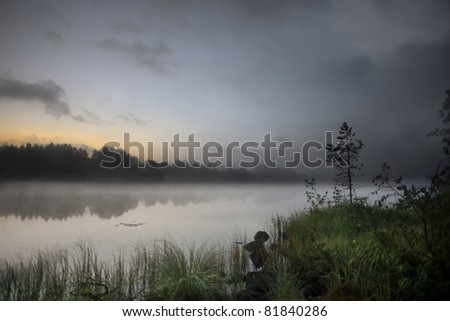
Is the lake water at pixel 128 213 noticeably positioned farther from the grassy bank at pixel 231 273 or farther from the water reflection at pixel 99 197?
the grassy bank at pixel 231 273

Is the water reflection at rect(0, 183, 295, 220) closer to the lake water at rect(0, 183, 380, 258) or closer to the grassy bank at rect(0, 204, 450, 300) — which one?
the lake water at rect(0, 183, 380, 258)

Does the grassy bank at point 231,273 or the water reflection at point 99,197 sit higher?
the water reflection at point 99,197

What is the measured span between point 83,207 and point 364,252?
4092 mm

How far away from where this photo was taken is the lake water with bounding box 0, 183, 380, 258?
15.3 feet

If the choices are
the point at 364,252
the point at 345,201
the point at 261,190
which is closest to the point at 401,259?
the point at 364,252

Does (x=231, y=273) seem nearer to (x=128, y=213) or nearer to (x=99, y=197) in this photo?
(x=128, y=213)

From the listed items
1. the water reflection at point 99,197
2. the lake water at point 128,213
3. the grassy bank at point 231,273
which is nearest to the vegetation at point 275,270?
the grassy bank at point 231,273

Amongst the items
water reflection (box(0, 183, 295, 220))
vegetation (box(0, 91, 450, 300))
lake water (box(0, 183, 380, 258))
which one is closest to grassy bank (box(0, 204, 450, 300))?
vegetation (box(0, 91, 450, 300))

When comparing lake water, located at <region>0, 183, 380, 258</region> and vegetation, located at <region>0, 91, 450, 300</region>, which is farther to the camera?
lake water, located at <region>0, 183, 380, 258</region>

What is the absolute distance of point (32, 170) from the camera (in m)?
5.68

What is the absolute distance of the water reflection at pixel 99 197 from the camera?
536 cm

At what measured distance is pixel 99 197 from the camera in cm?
559

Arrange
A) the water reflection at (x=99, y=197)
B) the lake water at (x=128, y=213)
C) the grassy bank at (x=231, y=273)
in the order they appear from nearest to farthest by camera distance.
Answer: the grassy bank at (x=231, y=273) → the lake water at (x=128, y=213) → the water reflection at (x=99, y=197)
